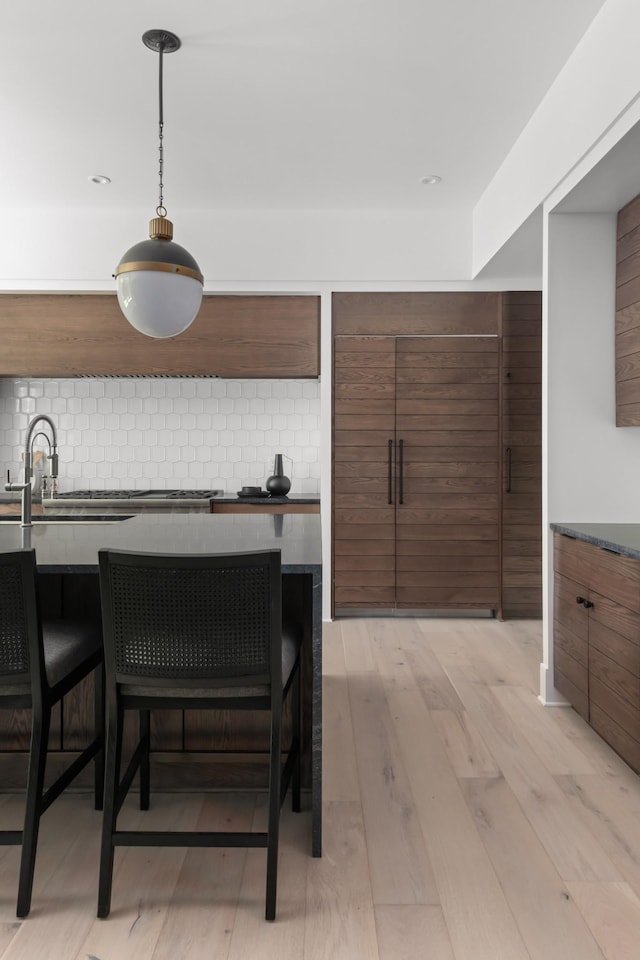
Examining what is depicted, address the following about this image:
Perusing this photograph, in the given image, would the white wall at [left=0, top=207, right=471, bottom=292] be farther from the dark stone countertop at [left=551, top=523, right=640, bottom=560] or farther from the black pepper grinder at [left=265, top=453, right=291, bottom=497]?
the dark stone countertop at [left=551, top=523, right=640, bottom=560]

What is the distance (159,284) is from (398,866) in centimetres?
200

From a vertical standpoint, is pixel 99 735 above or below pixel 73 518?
below

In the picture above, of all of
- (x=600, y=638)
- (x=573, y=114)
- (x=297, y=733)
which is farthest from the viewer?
(x=573, y=114)

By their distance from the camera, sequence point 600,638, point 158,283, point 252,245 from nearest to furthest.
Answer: point 158,283 → point 600,638 → point 252,245

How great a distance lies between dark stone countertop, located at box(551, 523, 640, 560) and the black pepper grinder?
2067mm

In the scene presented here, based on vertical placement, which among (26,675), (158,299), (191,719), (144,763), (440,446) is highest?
(158,299)

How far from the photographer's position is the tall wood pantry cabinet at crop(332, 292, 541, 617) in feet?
15.1

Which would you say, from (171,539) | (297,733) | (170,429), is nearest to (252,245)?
(170,429)

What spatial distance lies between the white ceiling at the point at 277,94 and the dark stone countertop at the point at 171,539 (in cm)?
192

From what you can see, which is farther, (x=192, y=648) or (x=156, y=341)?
(x=156, y=341)

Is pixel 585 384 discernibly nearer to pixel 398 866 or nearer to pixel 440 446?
pixel 440 446

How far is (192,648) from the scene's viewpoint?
5.50ft

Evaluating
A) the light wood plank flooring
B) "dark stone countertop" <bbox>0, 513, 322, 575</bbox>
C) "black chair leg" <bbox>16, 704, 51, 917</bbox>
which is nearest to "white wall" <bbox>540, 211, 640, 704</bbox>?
the light wood plank flooring

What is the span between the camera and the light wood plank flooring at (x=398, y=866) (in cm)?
157
